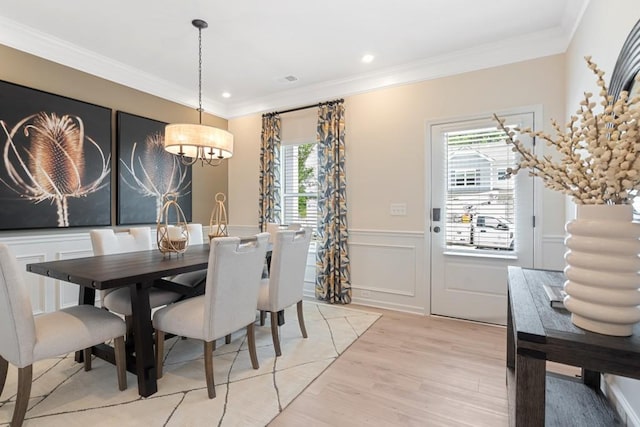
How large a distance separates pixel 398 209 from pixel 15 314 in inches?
129

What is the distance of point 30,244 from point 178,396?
2301 mm

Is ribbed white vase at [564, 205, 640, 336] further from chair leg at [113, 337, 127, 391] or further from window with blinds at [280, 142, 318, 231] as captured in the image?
window with blinds at [280, 142, 318, 231]

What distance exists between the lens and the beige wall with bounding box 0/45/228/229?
294cm

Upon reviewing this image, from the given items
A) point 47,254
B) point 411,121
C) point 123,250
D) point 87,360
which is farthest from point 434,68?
point 47,254

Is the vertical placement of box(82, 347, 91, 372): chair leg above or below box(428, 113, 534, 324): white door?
below

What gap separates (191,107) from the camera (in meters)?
4.51

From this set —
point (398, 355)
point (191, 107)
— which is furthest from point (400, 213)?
point (191, 107)

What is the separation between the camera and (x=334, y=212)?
157 inches

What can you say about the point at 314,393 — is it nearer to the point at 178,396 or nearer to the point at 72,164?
the point at 178,396

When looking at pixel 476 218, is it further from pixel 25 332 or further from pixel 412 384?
pixel 25 332

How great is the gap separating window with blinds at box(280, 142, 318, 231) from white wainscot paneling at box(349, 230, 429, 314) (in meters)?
0.79

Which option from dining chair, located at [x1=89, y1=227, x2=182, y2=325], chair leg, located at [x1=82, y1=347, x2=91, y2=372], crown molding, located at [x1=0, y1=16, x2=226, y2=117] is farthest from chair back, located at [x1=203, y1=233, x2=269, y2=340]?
crown molding, located at [x1=0, y1=16, x2=226, y2=117]

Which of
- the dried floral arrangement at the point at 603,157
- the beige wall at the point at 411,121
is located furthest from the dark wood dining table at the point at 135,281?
the beige wall at the point at 411,121

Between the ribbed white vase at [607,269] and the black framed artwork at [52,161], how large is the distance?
406 cm
